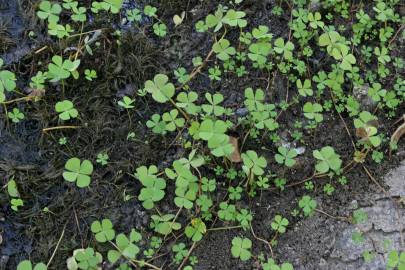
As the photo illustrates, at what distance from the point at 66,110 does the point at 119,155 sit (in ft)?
1.16

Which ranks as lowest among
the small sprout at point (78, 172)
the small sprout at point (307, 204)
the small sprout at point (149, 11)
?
the small sprout at point (307, 204)

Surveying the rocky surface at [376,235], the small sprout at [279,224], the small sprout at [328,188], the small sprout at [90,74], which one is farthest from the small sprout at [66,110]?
the rocky surface at [376,235]

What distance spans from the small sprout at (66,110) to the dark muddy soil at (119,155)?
10cm

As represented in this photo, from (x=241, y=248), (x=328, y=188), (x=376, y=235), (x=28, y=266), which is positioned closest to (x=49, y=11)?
(x=28, y=266)

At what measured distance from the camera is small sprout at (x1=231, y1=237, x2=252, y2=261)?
236 cm

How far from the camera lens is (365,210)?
262 centimetres

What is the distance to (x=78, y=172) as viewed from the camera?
2.36 meters

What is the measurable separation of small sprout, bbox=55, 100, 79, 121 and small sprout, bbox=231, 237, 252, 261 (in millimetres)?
1021

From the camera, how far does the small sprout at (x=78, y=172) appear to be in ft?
7.64

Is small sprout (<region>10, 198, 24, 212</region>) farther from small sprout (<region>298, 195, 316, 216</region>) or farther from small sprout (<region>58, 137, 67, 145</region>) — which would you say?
small sprout (<region>298, 195, 316, 216</region>)

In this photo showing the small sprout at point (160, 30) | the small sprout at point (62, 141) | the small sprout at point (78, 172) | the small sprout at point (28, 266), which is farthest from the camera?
the small sprout at point (160, 30)

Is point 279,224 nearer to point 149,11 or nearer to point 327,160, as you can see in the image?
point 327,160

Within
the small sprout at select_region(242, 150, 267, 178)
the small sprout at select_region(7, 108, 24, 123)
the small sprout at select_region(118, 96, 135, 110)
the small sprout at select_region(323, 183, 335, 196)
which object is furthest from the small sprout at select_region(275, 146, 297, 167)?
the small sprout at select_region(7, 108, 24, 123)

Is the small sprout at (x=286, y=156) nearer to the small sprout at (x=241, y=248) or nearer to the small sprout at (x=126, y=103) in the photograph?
the small sprout at (x=241, y=248)
